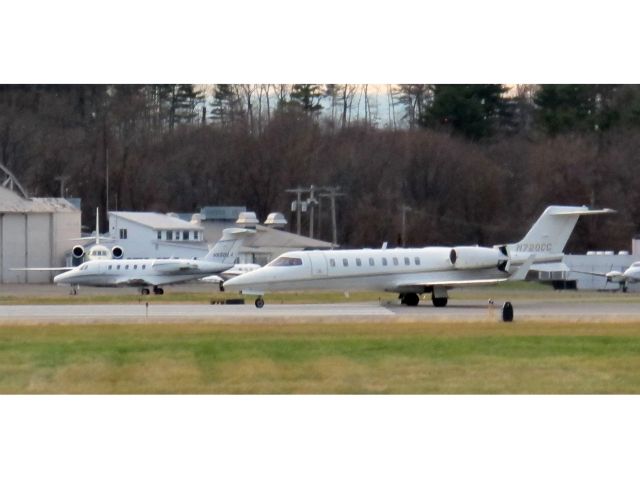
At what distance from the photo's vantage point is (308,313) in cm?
3466

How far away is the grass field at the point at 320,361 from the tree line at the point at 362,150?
3477 centimetres

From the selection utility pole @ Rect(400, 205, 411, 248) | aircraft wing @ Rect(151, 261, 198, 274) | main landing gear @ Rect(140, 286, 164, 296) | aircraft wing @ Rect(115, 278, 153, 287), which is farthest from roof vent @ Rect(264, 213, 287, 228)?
aircraft wing @ Rect(115, 278, 153, 287)

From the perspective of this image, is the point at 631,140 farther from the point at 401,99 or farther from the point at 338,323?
the point at 338,323

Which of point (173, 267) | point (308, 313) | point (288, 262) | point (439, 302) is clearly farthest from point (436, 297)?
point (173, 267)

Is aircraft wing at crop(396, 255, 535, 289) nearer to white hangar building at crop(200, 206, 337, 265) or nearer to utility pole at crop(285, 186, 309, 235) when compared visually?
white hangar building at crop(200, 206, 337, 265)

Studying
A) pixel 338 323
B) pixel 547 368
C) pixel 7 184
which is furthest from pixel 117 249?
pixel 547 368

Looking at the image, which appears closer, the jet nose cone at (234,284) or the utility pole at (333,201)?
the jet nose cone at (234,284)

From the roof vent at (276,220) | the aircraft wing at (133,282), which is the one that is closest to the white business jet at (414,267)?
the aircraft wing at (133,282)

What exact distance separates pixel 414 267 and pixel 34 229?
3258 centimetres

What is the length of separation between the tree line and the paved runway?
22.2 m

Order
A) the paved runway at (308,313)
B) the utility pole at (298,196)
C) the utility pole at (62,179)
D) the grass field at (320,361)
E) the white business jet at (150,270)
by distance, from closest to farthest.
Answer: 1. the grass field at (320,361)
2. the paved runway at (308,313)
3. the white business jet at (150,270)
4. the utility pole at (298,196)
5. the utility pole at (62,179)

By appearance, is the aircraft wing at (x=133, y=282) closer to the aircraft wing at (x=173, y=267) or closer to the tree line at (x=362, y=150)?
the aircraft wing at (x=173, y=267)

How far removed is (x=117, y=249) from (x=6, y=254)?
21.4 feet

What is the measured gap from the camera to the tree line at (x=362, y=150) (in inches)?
2472
